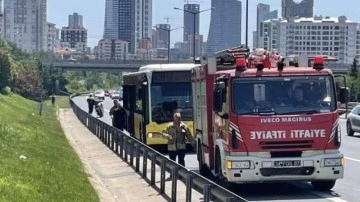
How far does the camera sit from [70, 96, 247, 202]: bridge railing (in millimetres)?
13490

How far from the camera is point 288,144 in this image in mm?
18219

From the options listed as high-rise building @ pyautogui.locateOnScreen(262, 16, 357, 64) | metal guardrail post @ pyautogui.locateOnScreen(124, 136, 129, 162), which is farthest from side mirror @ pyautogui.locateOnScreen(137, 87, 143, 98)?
high-rise building @ pyautogui.locateOnScreen(262, 16, 357, 64)

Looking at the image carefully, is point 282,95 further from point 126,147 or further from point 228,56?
point 126,147

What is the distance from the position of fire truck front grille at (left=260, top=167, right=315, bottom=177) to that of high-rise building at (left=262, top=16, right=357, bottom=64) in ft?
398

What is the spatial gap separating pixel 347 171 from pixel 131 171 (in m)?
5.53

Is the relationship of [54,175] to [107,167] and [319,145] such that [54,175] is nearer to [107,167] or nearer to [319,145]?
[319,145]

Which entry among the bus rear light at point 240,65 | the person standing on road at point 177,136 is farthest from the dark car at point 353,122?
the bus rear light at point 240,65

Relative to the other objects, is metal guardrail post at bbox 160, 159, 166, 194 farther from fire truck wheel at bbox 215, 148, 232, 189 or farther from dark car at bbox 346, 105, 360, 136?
dark car at bbox 346, 105, 360, 136

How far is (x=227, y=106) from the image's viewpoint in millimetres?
18469

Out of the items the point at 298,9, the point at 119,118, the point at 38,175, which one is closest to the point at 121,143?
the point at 119,118

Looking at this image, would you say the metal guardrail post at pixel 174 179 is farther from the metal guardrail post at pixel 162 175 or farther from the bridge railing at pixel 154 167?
the metal guardrail post at pixel 162 175

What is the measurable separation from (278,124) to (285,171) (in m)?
0.89

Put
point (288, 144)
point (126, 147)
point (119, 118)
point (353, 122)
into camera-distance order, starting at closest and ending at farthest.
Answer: point (288, 144) < point (126, 147) < point (119, 118) < point (353, 122)

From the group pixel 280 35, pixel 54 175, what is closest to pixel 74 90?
pixel 280 35
